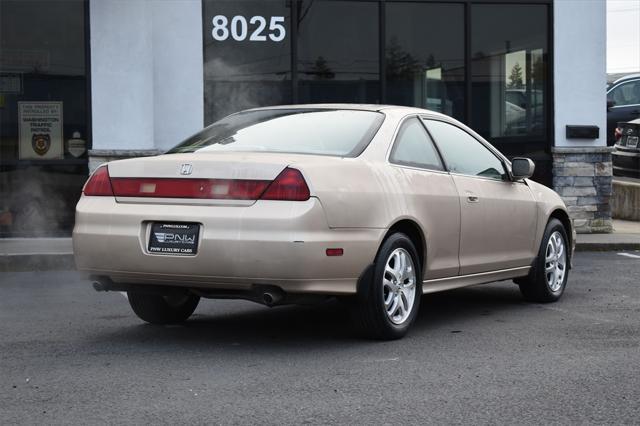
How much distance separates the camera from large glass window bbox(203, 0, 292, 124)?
1354 centimetres

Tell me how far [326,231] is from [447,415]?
1.64 metres

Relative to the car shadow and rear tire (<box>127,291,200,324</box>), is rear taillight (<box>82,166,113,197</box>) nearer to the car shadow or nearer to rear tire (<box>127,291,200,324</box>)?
rear tire (<box>127,291,200,324</box>)

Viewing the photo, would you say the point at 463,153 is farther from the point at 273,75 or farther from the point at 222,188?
the point at 273,75

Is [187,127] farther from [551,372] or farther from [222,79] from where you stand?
[551,372]

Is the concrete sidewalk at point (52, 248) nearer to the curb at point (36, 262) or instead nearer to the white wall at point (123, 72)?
the curb at point (36, 262)

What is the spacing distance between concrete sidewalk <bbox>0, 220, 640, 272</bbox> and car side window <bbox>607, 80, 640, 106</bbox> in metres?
6.73

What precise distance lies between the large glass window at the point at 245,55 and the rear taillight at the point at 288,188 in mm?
7722

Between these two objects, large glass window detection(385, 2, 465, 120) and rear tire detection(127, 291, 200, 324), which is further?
large glass window detection(385, 2, 465, 120)

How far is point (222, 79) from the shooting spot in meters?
13.6

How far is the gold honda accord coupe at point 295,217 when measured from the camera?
594cm

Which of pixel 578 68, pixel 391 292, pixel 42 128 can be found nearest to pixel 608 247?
pixel 578 68

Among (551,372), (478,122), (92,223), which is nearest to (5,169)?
(478,122)

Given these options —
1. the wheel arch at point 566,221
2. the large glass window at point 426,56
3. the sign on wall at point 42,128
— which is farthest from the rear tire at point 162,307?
the large glass window at point 426,56

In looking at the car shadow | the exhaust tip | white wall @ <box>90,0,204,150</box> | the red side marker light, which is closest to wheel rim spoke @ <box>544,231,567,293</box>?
the car shadow
